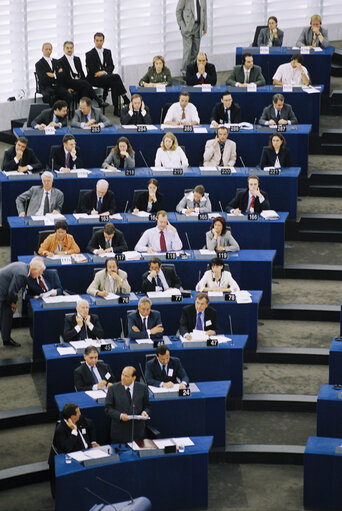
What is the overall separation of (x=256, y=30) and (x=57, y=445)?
8865 mm

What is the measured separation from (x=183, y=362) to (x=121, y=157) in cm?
350

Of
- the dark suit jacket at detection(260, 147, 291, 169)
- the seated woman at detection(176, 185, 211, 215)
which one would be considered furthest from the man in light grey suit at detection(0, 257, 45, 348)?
the dark suit jacket at detection(260, 147, 291, 169)

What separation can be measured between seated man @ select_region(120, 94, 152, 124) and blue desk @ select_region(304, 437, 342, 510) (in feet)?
19.7

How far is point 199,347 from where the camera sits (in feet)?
38.0

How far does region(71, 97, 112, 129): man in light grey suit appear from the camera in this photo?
1481 cm

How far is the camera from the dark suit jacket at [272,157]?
1438cm

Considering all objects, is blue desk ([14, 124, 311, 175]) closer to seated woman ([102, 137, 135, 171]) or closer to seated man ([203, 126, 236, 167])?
seated man ([203, 126, 236, 167])

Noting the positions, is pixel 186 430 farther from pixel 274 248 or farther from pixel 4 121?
pixel 4 121

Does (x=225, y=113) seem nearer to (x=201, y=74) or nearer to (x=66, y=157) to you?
(x=201, y=74)

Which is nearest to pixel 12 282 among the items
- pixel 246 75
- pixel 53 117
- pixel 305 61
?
pixel 53 117

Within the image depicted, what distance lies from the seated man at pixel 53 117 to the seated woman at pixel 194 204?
2.06 metres

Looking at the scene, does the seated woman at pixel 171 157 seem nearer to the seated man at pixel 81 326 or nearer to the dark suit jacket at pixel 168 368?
the seated man at pixel 81 326

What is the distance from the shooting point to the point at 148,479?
399 inches

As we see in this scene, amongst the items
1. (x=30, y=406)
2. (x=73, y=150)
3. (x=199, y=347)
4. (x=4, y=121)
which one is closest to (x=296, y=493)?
(x=199, y=347)
